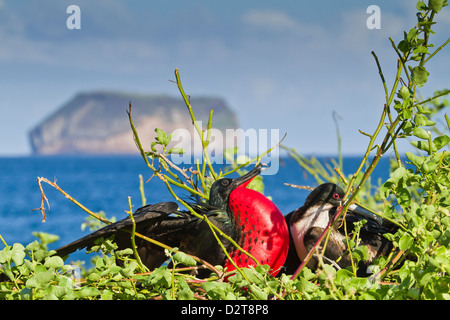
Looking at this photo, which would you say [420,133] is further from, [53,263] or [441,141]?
[53,263]

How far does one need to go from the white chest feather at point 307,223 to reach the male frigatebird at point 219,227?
0.04m

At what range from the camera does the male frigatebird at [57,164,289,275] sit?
36.5 inches

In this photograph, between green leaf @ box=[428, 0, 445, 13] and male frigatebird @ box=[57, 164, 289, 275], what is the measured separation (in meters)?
0.43

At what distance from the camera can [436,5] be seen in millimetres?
725

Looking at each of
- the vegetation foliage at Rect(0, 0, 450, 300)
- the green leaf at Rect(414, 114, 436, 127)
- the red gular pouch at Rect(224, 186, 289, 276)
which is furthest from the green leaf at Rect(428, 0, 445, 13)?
the red gular pouch at Rect(224, 186, 289, 276)

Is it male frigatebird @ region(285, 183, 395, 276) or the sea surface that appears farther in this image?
the sea surface

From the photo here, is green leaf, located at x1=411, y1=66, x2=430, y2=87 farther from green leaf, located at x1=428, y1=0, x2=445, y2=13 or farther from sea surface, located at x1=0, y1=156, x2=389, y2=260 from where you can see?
sea surface, located at x1=0, y1=156, x2=389, y2=260

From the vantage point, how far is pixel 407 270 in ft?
2.21

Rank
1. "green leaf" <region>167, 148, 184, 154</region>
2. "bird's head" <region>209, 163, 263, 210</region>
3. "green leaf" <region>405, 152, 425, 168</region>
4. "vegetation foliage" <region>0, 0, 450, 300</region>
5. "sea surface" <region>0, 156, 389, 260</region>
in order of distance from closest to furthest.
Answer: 1. "vegetation foliage" <region>0, 0, 450, 300</region>
2. "green leaf" <region>405, 152, 425, 168</region>
3. "green leaf" <region>167, 148, 184, 154</region>
4. "bird's head" <region>209, 163, 263, 210</region>
5. "sea surface" <region>0, 156, 389, 260</region>

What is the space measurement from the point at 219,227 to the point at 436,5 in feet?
1.70

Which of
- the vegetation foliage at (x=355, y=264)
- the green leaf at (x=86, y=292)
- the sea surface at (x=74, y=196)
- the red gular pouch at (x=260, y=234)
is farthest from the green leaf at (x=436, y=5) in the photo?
the sea surface at (x=74, y=196)

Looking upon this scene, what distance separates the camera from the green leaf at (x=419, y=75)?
0.73 m
